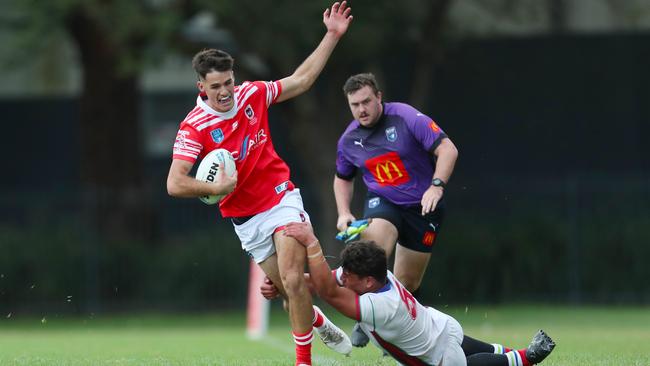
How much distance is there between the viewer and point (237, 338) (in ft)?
52.3

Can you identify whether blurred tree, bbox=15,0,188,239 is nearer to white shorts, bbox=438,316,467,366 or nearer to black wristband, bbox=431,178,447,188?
black wristband, bbox=431,178,447,188

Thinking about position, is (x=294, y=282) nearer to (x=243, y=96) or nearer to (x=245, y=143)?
(x=245, y=143)

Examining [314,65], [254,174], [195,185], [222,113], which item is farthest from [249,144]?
[314,65]

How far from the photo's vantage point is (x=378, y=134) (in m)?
10.4

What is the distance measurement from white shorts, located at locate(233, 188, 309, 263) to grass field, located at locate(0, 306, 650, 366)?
3.22 ft

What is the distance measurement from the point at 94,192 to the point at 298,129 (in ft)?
12.6

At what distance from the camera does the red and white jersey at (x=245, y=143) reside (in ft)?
28.3

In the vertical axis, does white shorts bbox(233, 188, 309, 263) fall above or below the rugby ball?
below

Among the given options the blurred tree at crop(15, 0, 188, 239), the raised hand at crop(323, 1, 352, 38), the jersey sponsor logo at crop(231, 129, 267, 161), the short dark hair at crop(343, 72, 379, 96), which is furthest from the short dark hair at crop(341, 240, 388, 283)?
the blurred tree at crop(15, 0, 188, 239)

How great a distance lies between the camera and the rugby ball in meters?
8.27

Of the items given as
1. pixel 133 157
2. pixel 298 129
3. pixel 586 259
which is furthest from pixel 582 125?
pixel 133 157

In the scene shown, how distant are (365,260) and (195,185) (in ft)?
4.16

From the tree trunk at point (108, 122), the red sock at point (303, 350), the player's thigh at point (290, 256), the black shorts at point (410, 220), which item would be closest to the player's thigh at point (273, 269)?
the player's thigh at point (290, 256)

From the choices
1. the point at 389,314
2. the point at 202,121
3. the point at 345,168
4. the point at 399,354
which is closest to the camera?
the point at 389,314
